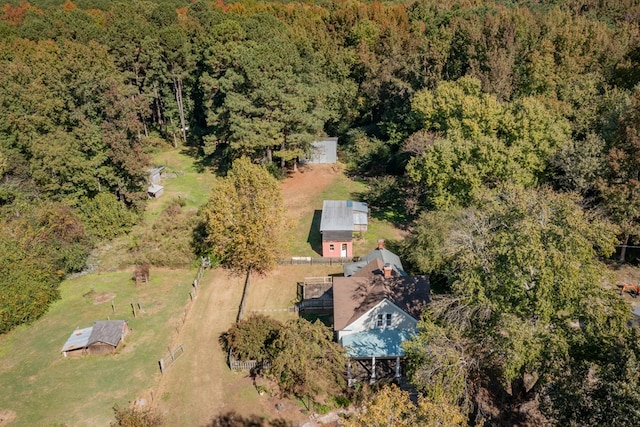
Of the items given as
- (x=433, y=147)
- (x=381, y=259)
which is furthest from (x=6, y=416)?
(x=433, y=147)

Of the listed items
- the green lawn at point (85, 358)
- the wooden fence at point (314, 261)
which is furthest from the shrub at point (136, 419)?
the wooden fence at point (314, 261)

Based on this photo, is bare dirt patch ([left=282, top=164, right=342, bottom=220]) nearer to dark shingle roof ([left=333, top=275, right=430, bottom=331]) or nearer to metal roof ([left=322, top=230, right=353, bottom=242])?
metal roof ([left=322, top=230, right=353, bottom=242])

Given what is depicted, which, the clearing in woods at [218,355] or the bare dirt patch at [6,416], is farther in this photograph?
the clearing in woods at [218,355]

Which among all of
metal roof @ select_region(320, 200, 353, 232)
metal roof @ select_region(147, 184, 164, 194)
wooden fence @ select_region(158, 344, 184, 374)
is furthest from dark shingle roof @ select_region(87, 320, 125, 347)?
metal roof @ select_region(147, 184, 164, 194)

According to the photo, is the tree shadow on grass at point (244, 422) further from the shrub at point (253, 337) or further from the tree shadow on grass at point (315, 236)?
the tree shadow on grass at point (315, 236)

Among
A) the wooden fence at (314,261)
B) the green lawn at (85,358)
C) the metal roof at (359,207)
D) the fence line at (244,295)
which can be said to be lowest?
the green lawn at (85,358)

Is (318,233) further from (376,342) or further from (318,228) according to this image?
(376,342)
